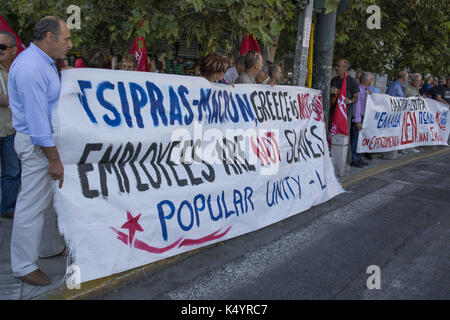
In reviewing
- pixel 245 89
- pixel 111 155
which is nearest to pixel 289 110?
pixel 245 89

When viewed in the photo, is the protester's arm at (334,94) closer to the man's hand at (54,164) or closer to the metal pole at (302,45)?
the metal pole at (302,45)

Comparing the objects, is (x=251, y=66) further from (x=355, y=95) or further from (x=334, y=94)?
(x=355, y=95)

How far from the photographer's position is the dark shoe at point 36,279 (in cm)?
332

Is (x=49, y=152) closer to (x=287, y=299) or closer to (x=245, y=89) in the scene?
(x=287, y=299)

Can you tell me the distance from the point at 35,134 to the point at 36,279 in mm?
1115

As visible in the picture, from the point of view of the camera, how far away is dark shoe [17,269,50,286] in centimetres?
332

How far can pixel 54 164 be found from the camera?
310 cm

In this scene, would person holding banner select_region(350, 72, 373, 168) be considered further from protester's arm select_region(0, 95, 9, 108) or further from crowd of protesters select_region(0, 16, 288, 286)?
crowd of protesters select_region(0, 16, 288, 286)

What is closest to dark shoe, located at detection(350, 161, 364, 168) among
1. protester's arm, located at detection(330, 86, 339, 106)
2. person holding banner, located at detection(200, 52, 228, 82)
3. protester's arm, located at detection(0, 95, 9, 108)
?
protester's arm, located at detection(330, 86, 339, 106)

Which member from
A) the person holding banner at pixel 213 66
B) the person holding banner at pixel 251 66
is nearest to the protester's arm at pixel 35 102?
the person holding banner at pixel 213 66
